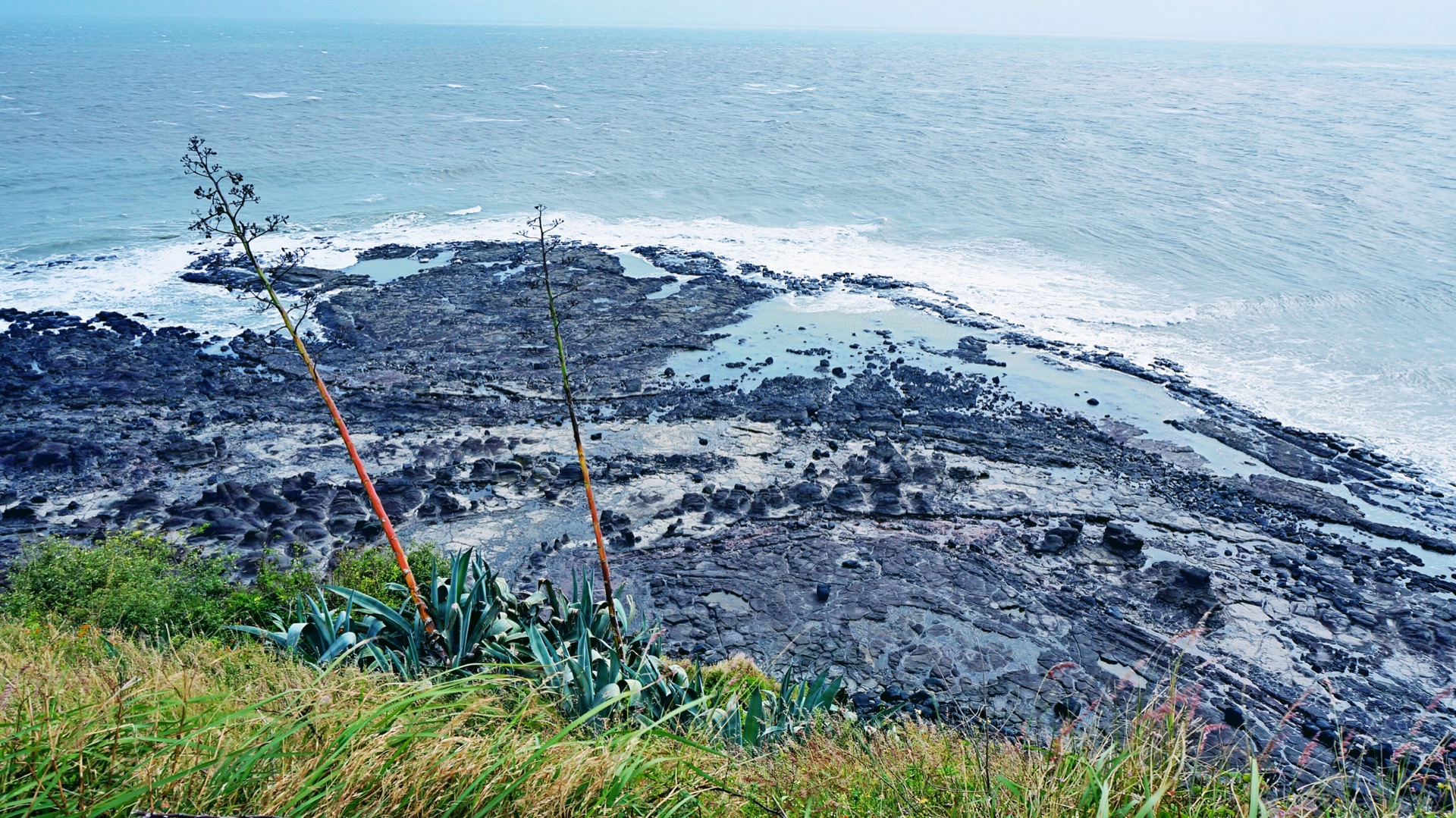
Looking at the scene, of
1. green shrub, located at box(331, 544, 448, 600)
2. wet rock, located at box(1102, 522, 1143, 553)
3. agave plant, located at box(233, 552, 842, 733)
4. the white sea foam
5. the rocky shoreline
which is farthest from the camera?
the white sea foam

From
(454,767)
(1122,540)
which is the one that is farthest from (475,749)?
(1122,540)

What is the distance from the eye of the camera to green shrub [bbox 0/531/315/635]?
329 inches

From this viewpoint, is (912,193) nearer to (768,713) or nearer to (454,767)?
(768,713)

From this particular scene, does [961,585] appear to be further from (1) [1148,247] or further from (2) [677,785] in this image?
(1) [1148,247]

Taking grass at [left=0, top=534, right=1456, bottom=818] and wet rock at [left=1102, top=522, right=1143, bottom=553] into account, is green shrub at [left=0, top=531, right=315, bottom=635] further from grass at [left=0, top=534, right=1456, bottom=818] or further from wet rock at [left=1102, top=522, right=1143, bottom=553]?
wet rock at [left=1102, top=522, right=1143, bottom=553]

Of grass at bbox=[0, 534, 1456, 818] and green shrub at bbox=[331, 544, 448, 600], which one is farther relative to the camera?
green shrub at bbox=[331, 544, 448, 600]

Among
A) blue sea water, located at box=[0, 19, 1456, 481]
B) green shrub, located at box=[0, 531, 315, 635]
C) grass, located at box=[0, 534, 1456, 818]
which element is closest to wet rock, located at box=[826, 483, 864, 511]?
green shrub, located at box=[0, 531, 315, 635]

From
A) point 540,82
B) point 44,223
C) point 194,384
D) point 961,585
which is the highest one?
point 540,82

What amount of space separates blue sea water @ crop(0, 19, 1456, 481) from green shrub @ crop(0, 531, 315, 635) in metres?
13.0

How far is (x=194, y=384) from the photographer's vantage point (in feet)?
55.6

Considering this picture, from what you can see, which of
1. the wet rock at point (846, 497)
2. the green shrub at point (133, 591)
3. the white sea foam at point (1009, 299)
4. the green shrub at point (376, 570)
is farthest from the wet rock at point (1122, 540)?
the green shrub at point (133, 591)

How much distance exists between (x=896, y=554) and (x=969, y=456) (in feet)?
12.6

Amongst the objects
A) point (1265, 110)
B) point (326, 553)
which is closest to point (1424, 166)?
point (1265, 110)

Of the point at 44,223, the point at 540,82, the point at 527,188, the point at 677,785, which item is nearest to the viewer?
the point at 677,785
